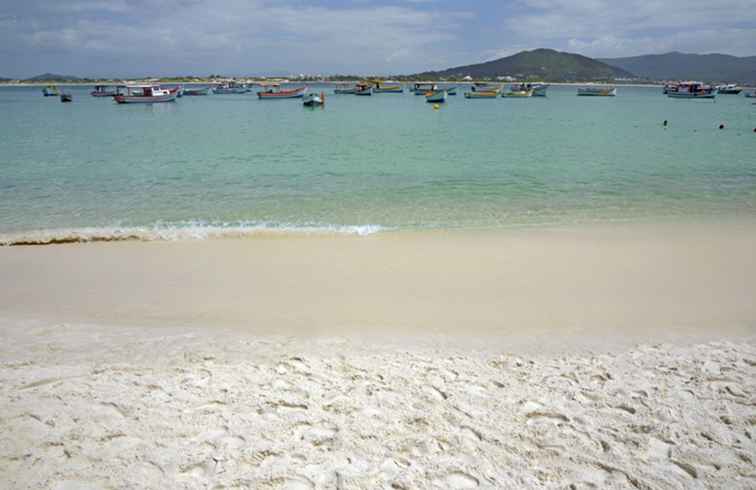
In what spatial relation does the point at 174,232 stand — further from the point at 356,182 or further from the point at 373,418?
the point at 373,418

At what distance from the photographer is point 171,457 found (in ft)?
11.0

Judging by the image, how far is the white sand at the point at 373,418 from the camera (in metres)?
3.24

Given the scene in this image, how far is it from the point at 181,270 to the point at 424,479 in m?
5.90

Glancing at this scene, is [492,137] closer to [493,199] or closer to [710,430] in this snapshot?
[493,199]

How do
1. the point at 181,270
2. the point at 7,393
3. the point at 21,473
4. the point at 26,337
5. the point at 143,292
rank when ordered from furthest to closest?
the point at 181,270, the point at 143,292, the point at 26,337, the point at 7,393, the point at 21,473

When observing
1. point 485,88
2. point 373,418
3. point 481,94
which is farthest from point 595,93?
point 373,418

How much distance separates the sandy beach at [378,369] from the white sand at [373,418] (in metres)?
0.02

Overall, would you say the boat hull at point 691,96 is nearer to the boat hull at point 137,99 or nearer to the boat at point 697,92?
the boat at point 697,92

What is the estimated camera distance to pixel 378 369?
15.2 feet

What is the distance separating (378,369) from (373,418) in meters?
0.87

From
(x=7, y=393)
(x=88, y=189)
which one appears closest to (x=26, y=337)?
(x=7, y=393)

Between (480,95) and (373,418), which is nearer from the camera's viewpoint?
(373,418)

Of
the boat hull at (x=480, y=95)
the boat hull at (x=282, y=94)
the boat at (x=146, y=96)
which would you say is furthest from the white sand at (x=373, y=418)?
the boat hull at (x=480, y=95)

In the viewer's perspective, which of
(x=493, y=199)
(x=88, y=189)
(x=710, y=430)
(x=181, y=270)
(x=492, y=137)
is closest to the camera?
(x=710, y=430)
